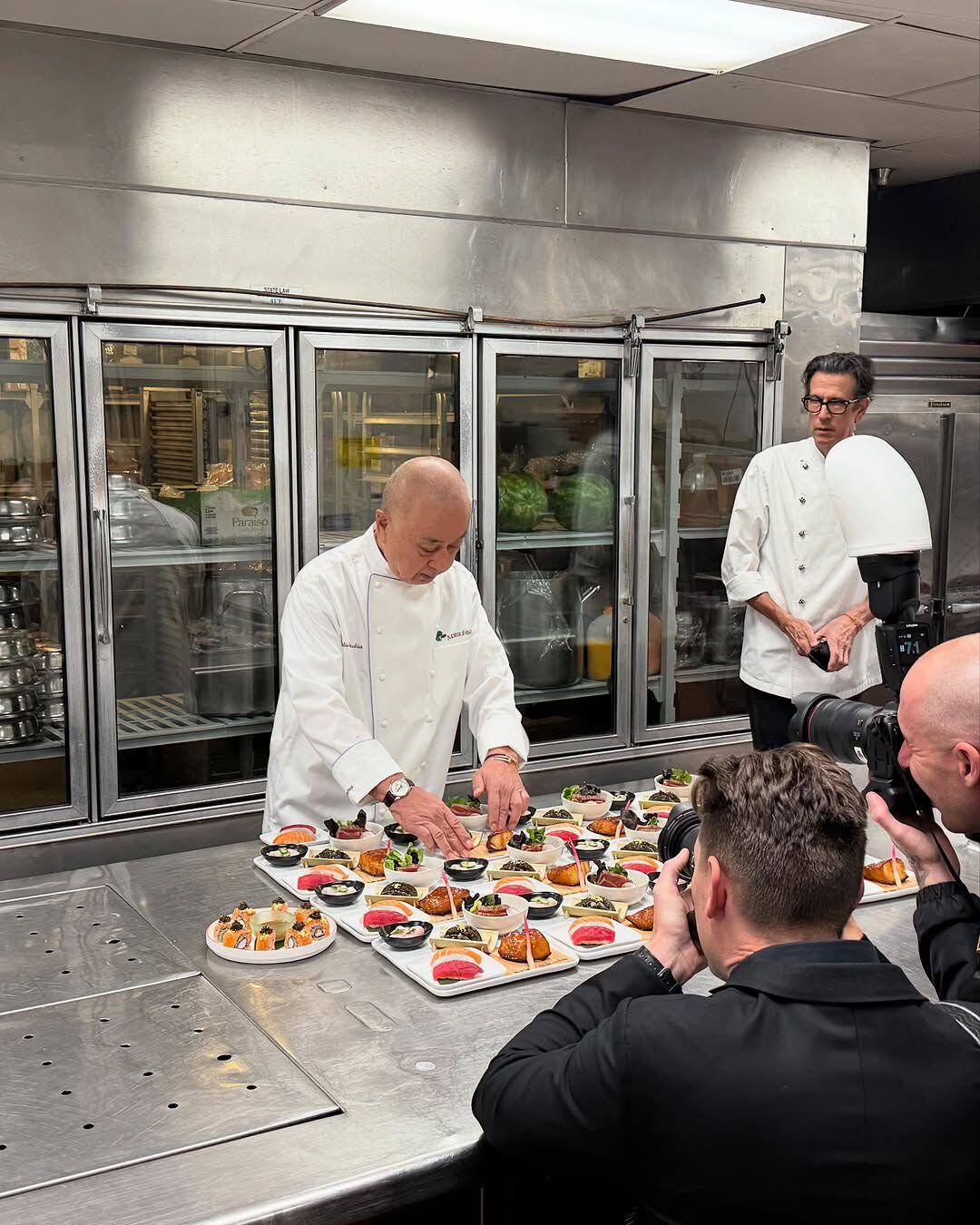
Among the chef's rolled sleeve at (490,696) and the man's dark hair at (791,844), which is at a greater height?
the man's dark hair at (791,844)

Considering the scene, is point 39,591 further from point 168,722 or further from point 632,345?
point 632,345

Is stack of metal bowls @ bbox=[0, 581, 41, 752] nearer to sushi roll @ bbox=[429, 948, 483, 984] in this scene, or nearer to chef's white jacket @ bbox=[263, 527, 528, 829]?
chef's white jacket @ bbox=[263, 527, 528, 829]

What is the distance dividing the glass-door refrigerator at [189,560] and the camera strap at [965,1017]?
2608 millimetres

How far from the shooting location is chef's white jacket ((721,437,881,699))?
4.18 meters

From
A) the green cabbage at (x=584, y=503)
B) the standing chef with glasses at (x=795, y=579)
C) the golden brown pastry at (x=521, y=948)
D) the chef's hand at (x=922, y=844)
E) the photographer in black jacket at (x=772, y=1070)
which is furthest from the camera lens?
the green cabbage at (x=584, y=503)

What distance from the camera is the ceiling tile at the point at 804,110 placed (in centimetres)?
404

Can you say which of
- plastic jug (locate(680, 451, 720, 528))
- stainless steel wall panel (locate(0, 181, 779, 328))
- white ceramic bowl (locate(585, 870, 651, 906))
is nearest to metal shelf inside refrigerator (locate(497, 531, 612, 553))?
plastic jug (locate(680, 451, 720, 528))

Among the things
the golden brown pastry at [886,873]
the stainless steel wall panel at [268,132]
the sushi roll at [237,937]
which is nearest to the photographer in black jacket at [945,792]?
the golden brown pastry at [886,873]

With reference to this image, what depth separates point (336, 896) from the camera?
2277 mm

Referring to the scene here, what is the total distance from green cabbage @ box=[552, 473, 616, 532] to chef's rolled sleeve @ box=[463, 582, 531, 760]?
1.29m

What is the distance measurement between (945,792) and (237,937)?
1153mm

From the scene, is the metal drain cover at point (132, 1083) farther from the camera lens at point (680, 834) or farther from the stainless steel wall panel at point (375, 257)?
the stainless steel wall panel at point (375, 257)

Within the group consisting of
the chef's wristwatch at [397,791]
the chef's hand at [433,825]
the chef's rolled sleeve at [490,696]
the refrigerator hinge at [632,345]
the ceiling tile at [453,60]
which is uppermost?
the ceiling tile at [453,60]

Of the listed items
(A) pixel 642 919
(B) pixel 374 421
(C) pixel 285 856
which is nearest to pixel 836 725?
(A) pixel 642 919
